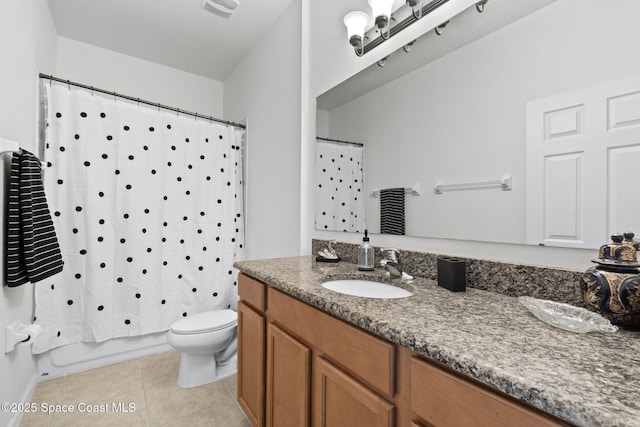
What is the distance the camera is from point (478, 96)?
1.06 metres

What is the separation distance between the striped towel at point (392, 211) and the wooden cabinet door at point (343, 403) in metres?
0.70

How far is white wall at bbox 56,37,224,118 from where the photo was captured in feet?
8.40

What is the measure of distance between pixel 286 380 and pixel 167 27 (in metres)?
2.73

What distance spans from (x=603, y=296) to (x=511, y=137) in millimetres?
531

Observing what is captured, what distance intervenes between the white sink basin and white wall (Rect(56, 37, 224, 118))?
110 inches

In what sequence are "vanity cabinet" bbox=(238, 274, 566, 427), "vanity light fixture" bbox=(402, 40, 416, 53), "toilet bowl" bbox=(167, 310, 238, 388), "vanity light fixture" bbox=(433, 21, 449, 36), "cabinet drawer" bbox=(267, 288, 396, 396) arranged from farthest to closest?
"toilet bowl" bbox=(167, 310, 238, 388) < "vanity light fixture" bbox=(402, 40, 416, 53) < "vanity light fixture" bbox=(433, 21, 449, 36) < "cabinet drawer" bbox=(267, 288, 396, 396) < "vanity cabinet" bbox=(238, 274, 566, 427)

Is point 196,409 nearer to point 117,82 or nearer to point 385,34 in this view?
point 385,34

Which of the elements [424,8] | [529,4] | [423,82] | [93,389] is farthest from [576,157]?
[93,389]

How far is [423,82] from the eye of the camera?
124 cm

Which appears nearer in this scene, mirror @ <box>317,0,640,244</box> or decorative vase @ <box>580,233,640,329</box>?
decorative vase @ <box>580,233,640,329</box>

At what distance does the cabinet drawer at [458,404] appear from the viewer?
1.55 feet

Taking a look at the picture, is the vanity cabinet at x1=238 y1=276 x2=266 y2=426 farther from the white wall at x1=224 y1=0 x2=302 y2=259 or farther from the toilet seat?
the white wall at x1=224 y1=0 x2=302 y2=259

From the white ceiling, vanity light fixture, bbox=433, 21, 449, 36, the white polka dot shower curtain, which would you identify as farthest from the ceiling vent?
vanity light fixture, bbox=433, 21, 449, 36

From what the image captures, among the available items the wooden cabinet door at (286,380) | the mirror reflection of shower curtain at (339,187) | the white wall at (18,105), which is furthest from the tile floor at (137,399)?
the mirror reflection of shower curtain at (339,187)
